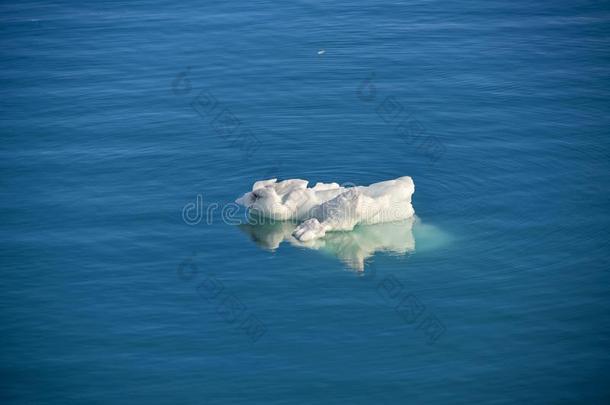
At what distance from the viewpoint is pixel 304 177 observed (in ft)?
120

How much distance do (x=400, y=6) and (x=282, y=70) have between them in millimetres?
12224

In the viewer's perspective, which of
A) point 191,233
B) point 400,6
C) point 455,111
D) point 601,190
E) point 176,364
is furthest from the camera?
point 400,6

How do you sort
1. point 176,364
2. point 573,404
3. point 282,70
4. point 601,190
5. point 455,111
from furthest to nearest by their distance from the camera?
1. point 282,70
2. point 455,111
3. point 601,190
4. point 176,364
5. point 573,404

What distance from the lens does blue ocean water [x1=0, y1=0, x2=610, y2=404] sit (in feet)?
86.4

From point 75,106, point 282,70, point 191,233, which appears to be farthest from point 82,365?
point 282,70

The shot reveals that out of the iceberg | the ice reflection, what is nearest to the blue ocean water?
the ice reflection

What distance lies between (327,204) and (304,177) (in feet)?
13.6

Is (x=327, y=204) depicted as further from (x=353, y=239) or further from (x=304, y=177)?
(x=304, y=177)

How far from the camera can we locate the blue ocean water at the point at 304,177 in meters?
26.3

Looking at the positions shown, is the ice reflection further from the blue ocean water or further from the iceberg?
the blue ocean water

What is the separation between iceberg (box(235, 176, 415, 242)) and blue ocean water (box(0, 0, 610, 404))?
109 cm

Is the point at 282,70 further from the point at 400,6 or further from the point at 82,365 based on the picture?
the point at 82,365

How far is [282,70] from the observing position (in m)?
46.5

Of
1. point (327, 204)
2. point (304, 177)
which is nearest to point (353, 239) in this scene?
point (327, 204)
